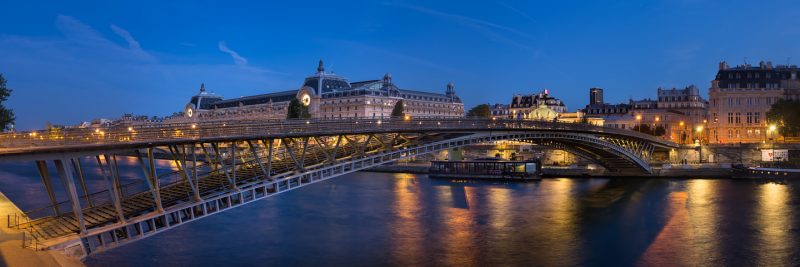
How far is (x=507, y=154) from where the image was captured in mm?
93688

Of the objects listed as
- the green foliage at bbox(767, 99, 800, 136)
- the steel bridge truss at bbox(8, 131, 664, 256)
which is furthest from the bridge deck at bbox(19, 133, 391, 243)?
the green foliage at bbox(767, 99, 800, 136)

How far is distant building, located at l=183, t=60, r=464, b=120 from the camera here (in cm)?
13288

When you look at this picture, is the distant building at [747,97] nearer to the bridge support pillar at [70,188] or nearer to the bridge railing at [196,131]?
the bridge railing at [196,131]

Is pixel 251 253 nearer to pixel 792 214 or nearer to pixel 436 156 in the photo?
pixel 792 214

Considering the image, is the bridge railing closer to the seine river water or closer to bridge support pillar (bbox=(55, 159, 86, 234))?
bridge support pillar (bbox=(55, 159, 86, 234))

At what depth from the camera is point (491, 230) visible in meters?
34.5

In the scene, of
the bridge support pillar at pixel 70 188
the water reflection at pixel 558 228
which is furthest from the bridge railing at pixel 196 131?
the water reflection at pixel 558 228

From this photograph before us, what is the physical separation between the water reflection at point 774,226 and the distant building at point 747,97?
137 feet

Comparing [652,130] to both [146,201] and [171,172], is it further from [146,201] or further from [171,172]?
[146,201]

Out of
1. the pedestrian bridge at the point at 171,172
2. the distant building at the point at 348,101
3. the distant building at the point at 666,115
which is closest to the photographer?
the pedestrian bridge at the point at 171,172

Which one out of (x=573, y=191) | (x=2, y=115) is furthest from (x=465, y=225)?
(x=2, y=115)

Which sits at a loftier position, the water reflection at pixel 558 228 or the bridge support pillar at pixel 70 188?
the bridge support pillar at pixel 70 188

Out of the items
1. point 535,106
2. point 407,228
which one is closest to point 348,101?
point 535,106

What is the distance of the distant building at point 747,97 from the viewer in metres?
89.2
